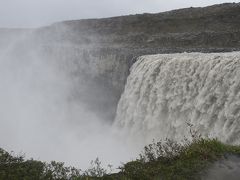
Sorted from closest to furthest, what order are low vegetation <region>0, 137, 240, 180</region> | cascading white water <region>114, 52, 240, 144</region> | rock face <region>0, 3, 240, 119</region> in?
1. low vegetation <region>0, 137, 240, 180</region>
2. cascading white water <region>114, 52, 240, 144</region>
3. rock face <region>0, 3, 240, 119</region>

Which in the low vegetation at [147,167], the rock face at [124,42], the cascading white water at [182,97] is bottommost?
the low vegetation at [147,167]

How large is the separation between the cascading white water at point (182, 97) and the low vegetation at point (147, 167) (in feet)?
22.0

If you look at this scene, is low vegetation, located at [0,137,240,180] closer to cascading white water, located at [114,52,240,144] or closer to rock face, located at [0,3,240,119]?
cascading white water, located at [114,52,240,144]

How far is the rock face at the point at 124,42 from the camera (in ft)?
106

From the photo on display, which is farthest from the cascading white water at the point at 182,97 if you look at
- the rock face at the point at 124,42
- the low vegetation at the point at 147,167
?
the low vegetation at the point at 147,167

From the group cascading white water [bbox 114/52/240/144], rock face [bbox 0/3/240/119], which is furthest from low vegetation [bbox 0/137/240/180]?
rock face [bbox 0/3/240/119]

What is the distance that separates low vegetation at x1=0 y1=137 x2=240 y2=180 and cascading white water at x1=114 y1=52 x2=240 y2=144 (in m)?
6.71

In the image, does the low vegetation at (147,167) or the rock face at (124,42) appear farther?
the rock face at (124,42)

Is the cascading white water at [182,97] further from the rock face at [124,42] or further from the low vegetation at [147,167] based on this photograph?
the low vegetation at [147,167]

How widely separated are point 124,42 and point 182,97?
2028 centimetres

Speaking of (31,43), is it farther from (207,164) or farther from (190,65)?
(207,164)

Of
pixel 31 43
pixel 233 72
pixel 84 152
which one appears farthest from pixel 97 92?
pixel 31 43

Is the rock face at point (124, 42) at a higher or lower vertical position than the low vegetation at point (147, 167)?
higher

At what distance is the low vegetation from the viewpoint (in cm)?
801
